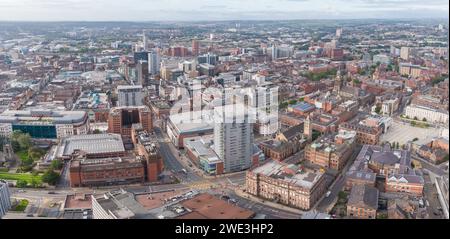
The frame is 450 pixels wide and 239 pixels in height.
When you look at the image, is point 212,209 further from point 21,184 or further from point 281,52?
point 281,52

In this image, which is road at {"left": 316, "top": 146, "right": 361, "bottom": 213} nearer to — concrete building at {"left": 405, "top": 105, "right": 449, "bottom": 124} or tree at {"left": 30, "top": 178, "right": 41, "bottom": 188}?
concrete building at {"left": 405, "top": 105, "right": 449, "bottom": 124}

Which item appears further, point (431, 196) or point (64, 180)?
point (64, 180)

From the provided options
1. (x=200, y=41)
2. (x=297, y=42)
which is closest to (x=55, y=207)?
(x=200, y=41)

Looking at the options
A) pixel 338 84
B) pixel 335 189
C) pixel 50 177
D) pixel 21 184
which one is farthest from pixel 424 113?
pixel 21 184

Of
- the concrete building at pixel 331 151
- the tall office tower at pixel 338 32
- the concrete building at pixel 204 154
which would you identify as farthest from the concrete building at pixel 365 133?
the tall office tower at pixel 338 32

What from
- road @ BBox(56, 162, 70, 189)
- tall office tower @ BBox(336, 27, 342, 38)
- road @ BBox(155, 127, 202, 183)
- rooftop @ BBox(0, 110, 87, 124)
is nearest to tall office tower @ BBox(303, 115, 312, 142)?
road @ BBox(155, 127, 202, 183)

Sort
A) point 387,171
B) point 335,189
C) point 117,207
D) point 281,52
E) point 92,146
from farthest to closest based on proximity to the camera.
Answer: point 281,52, point 92,146, point 387,171, point 335,189, point 117,207

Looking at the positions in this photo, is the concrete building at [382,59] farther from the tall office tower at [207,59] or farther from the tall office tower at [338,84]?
the tall office tower at [207,59]
